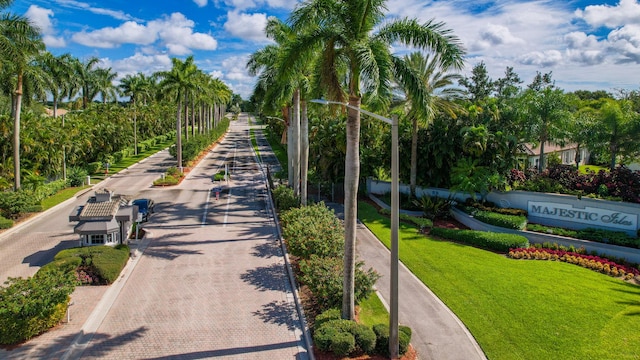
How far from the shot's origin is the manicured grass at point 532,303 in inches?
513

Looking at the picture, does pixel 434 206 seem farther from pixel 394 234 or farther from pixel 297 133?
pixel 394 234

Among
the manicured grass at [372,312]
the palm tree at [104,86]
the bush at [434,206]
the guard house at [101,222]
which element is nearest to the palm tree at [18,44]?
the guard house at [101,222]

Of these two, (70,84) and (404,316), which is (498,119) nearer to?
(404,316)

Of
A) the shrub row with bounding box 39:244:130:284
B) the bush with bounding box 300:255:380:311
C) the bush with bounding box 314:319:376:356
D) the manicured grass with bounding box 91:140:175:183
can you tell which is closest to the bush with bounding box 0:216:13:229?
the shrub row with bounding box 39:244:130:284

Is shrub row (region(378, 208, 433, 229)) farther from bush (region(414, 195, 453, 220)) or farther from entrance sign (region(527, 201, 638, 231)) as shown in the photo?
entrance sign (region(527, 201, 638, 231))

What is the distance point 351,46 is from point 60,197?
28.6m

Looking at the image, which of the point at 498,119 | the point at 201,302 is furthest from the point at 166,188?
the point at 498,119

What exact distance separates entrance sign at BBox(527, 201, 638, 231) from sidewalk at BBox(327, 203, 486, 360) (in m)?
11.9

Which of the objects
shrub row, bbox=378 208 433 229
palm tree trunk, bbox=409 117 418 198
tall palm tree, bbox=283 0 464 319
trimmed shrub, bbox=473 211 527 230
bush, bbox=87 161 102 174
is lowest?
shrub row, bbox=378 208 433 229

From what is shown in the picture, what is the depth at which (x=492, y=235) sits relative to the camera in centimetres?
2359

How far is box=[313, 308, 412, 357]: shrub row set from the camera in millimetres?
11805

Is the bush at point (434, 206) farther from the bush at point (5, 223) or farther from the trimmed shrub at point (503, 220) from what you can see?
the bush at point (5, 223)

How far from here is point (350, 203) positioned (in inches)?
508

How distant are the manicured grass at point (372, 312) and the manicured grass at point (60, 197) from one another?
23.5m
